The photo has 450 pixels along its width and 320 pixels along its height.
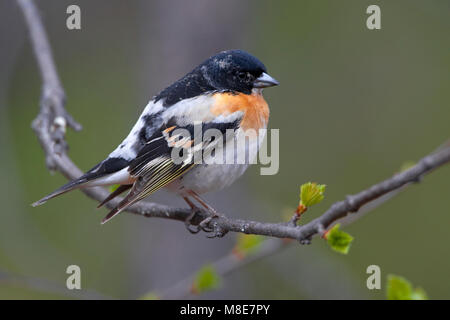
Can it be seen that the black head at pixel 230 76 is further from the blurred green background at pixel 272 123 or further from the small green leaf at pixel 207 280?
the blurred green background at pixel 272 123

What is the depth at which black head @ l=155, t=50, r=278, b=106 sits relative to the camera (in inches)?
160

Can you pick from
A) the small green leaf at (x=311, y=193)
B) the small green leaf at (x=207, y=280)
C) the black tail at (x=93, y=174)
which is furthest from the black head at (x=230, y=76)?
the small green leaf at (x=311, y=193)

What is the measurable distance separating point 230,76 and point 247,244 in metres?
1.23

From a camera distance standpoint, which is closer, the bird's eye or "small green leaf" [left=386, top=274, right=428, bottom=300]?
"small green leaf" [left=386, top=274, right=428, bottom=300]

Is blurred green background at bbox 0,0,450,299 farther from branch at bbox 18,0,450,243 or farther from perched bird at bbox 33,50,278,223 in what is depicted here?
perched bird at bbox 33,50,278,223

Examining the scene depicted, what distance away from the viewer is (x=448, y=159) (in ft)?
6.38

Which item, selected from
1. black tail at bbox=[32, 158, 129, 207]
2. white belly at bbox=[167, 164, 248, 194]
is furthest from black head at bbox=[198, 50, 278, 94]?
black tail at bbox=[32, 158, 129, 207]

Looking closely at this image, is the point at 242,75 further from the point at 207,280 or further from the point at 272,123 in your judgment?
the point at 272,123

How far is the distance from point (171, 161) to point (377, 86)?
551cm

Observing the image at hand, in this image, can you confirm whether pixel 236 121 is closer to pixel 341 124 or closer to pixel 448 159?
pixel 448 159

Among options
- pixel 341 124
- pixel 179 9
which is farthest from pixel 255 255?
pixel 341 124

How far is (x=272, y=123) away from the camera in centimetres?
821

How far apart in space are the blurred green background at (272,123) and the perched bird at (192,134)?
217 cm

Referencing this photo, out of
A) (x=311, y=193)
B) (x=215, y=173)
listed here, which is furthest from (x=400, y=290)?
(x=215, y=173)
